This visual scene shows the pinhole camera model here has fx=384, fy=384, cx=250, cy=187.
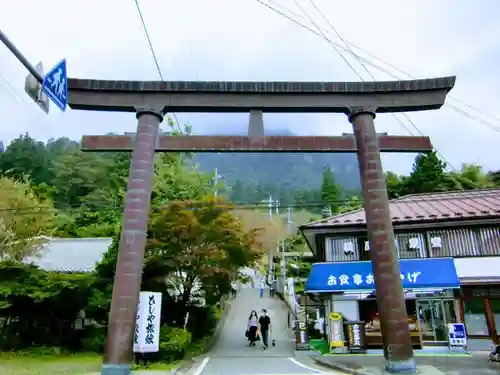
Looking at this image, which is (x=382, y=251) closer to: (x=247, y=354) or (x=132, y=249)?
(x=132, y=249)

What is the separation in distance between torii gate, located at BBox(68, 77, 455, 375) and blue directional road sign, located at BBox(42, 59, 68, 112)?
4.36 m

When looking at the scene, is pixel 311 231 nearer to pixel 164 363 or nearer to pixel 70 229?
pixel 164 363

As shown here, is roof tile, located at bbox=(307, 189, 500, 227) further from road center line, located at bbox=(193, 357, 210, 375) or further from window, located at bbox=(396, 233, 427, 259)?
road center line, located at bbox=(193, 357, 210, 375)

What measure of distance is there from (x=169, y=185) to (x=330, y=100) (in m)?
27.7

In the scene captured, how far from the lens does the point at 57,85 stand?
6312mm

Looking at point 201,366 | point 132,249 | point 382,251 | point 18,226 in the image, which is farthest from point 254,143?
point 18,226

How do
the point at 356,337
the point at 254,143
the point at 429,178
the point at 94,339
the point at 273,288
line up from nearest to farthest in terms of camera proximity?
the point at 254,143 < the point at 94,339 < the point at 356,337 < the point at 273,288 < the point at 429,178

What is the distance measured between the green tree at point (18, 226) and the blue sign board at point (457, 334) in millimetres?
21487

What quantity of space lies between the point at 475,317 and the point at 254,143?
1272 centimetres

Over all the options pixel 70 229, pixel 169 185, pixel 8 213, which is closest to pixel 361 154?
pixel 8 213

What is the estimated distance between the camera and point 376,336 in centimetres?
1609

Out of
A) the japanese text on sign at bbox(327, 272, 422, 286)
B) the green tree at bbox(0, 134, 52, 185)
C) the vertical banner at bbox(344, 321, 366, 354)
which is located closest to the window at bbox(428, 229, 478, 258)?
the japanese text on sign at bbox(327, 272, 422, 286)

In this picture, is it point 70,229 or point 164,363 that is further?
point 70,229

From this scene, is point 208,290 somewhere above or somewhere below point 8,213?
below
